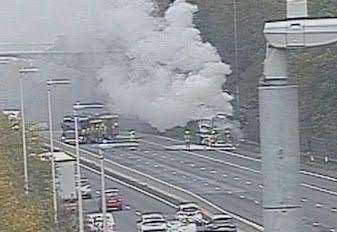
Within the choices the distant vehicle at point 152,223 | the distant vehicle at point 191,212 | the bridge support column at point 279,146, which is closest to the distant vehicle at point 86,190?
the distant vehicle at point 152,223

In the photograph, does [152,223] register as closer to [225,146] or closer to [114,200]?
[114,200]

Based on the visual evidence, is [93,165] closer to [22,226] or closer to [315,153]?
[22,226]

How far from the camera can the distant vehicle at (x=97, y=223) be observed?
4344 millimetres

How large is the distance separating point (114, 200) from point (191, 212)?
1.98 feet

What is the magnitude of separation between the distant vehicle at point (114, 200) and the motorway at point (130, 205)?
0.08ft

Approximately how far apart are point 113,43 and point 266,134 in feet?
10.6

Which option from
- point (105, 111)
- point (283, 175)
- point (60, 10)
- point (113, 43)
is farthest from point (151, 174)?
Answer: point (283, 175)

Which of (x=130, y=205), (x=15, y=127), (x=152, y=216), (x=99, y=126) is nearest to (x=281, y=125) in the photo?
(x=99, y=126)

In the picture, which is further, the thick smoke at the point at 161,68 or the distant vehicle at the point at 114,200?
the distant vehicle at the point at 114,200

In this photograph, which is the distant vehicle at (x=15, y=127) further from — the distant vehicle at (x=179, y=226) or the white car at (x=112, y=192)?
the distant vehicle at (x=179, y=226)

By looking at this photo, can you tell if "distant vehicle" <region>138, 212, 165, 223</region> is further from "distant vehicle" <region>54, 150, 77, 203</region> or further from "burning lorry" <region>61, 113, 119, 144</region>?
"burning lorry" <region>61, 113, 119, 144</region>

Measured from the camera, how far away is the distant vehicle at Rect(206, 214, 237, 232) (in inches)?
148

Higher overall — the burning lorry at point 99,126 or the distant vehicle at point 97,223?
the burning lorry at point 99,126

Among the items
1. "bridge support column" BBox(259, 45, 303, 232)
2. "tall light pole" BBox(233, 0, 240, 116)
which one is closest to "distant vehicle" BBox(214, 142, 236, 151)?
"tall light pole" BBox(233, 0, 240, 116)
